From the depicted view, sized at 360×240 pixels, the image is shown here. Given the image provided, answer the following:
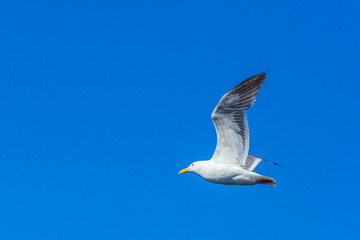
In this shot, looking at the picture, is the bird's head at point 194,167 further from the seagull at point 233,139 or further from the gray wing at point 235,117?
the gray wing at point 235,117

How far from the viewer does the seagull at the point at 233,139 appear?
20766 mm

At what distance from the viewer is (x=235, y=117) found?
68.6 ft

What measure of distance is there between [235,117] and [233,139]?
923 millimetres

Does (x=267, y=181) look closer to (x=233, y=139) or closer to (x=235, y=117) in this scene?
(x=233, y=139)

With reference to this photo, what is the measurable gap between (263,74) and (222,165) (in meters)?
3.83

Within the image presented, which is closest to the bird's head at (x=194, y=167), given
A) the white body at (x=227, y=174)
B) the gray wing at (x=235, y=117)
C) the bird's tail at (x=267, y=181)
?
the white body at (x=227, y=174)

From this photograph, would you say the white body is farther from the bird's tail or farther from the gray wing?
the gray wing

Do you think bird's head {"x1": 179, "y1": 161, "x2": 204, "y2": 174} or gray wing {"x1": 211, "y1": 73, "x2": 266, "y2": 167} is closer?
gray wing {"x1": 211, "y1": 73, "x2": 266, "y2": 167}

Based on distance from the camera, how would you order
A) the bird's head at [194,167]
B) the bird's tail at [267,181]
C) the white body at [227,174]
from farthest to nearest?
the bird's head at [194,167] < the white body at [227,174] < the bird's tail at [267,181]

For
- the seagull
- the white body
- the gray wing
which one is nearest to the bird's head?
the seagull

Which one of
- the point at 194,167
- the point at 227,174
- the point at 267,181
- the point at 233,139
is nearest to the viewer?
the point at 267,181

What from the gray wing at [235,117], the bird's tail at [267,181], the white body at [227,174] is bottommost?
the bird's tail at [267,181]

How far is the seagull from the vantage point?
20766 mm

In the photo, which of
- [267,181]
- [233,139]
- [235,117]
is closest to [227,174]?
[233,139]
